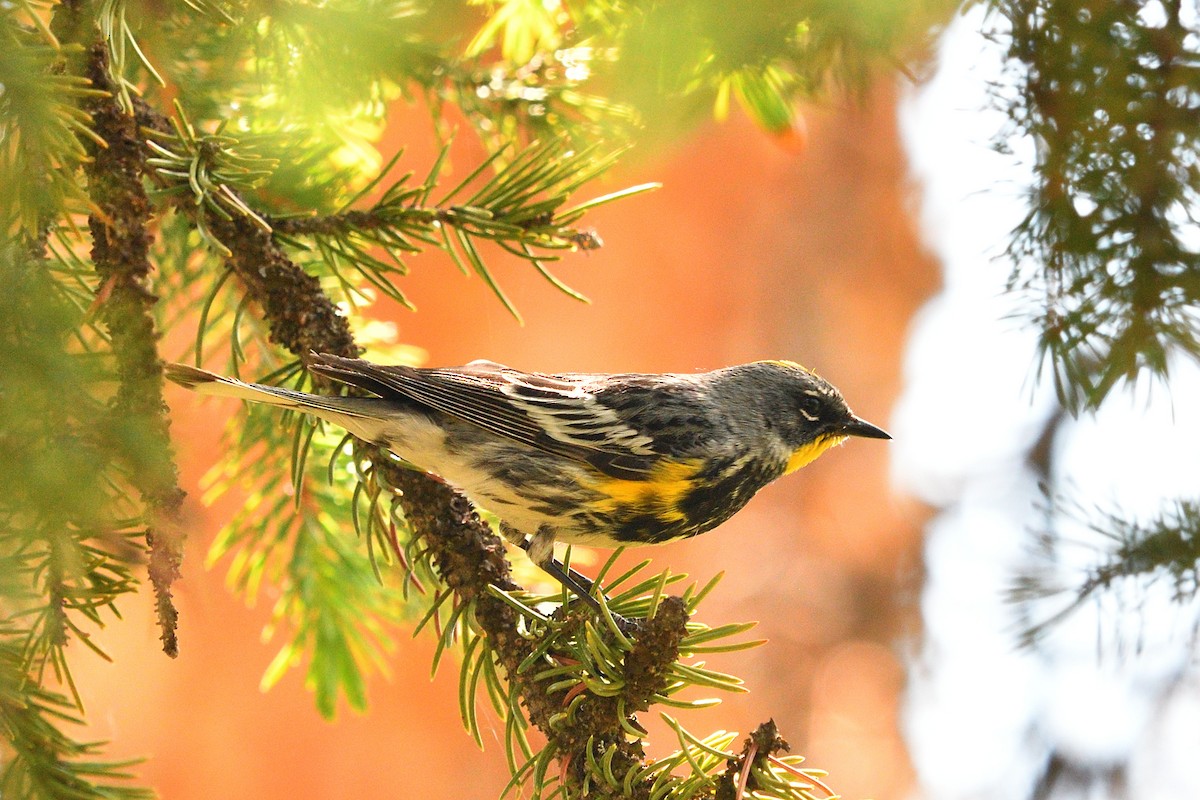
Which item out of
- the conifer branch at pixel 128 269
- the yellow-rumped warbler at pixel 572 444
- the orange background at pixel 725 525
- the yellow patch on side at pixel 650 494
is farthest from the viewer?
the orange background at pixel 725 525

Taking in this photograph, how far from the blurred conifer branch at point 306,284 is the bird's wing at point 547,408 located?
0.64ft

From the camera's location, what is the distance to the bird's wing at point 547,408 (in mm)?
1505

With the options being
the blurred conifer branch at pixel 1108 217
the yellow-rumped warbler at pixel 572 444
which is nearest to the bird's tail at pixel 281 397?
the yellow-rumped warbler at pixel 572 444

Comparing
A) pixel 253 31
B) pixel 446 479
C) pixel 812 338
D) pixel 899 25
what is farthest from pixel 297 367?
pixel 812 338

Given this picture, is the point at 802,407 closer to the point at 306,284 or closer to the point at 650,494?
the point at 650,494

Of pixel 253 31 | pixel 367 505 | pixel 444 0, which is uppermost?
pixel 253 31

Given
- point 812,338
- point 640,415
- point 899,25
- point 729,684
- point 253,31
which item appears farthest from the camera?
point 812,338

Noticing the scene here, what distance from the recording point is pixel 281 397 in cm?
120

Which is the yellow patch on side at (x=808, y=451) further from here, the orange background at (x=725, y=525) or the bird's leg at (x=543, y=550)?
the orange background at (x=725, y=525)

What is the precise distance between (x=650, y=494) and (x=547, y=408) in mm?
266

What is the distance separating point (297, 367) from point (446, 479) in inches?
10.6

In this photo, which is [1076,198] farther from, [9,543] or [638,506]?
[9,543]

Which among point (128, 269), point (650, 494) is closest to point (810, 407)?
point (650, 494)

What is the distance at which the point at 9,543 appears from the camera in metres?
0.54
